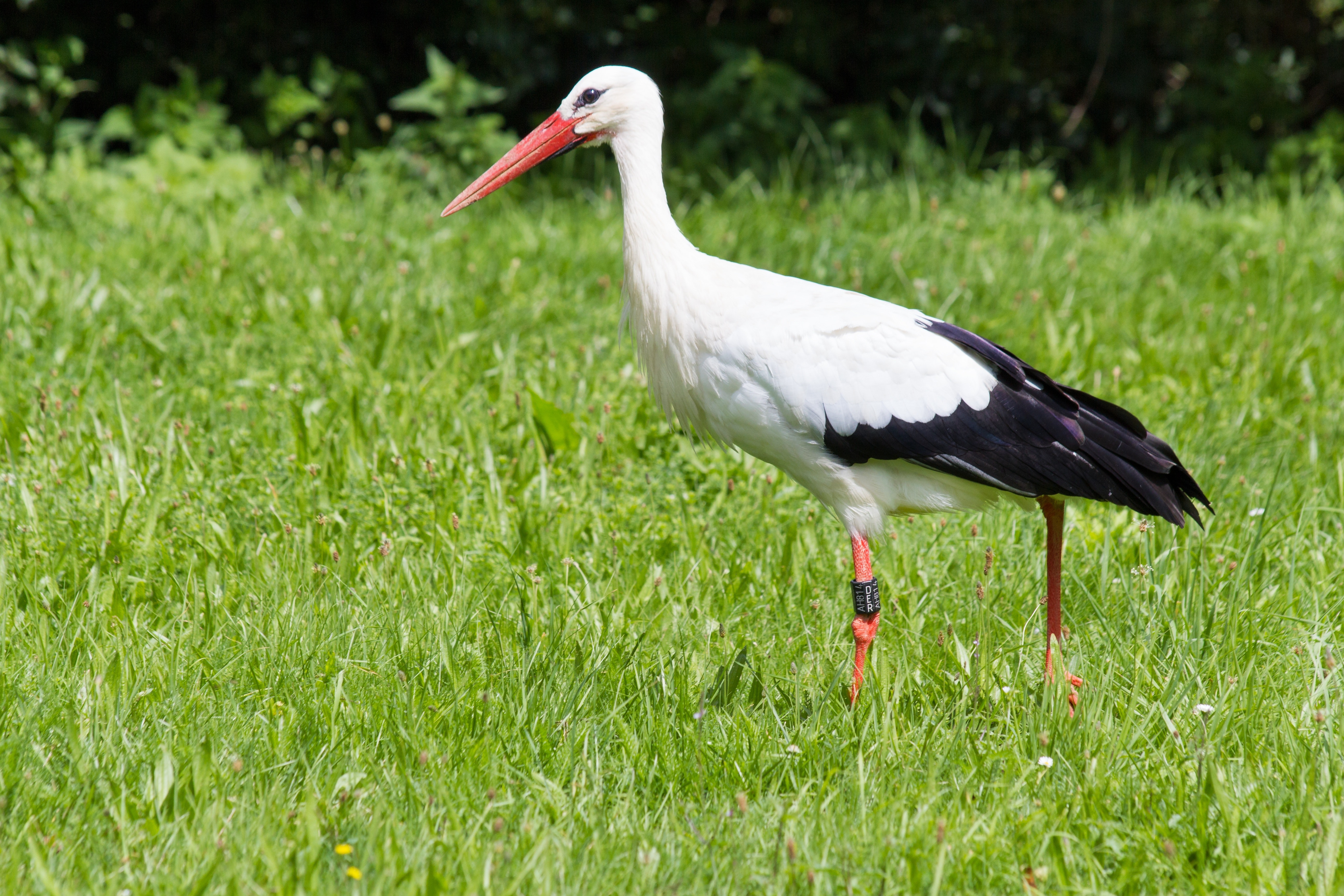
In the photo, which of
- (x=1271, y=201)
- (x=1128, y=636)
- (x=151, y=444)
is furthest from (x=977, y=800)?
(x=1271, y=201)

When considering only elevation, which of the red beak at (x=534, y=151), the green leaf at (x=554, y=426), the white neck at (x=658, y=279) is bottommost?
the green leaf at (x=554, y=426)

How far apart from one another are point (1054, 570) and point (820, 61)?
18.2 feet

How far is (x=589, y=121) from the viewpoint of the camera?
11.6 ft

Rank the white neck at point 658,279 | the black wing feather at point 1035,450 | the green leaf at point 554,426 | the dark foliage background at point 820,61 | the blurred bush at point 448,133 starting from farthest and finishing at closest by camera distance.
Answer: the dark foliage background at point 820,61
the blurred bush at point 448,133
the green leaf at point 554,426
the white neck at point 658,279
the black wing feather at point 1035,450

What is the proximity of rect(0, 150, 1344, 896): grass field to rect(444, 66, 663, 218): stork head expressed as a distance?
0.87 m

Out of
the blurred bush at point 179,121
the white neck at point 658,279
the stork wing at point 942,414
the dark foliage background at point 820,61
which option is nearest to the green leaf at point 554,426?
the white neck at point 658,279

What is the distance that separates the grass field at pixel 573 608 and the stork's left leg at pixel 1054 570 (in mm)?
75

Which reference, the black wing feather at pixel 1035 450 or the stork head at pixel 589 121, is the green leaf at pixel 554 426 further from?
the black wing feather at pixel 1035 450

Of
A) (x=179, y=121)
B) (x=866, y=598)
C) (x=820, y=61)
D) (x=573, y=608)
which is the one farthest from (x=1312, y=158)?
(x=179, y=121)

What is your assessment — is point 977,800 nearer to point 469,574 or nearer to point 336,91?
point 469,574

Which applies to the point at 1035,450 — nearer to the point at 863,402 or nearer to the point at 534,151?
the point at 863,402

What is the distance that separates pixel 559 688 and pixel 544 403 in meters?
1.49

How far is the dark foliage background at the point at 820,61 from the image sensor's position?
761cm

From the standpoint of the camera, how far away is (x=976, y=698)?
9.73 ft
